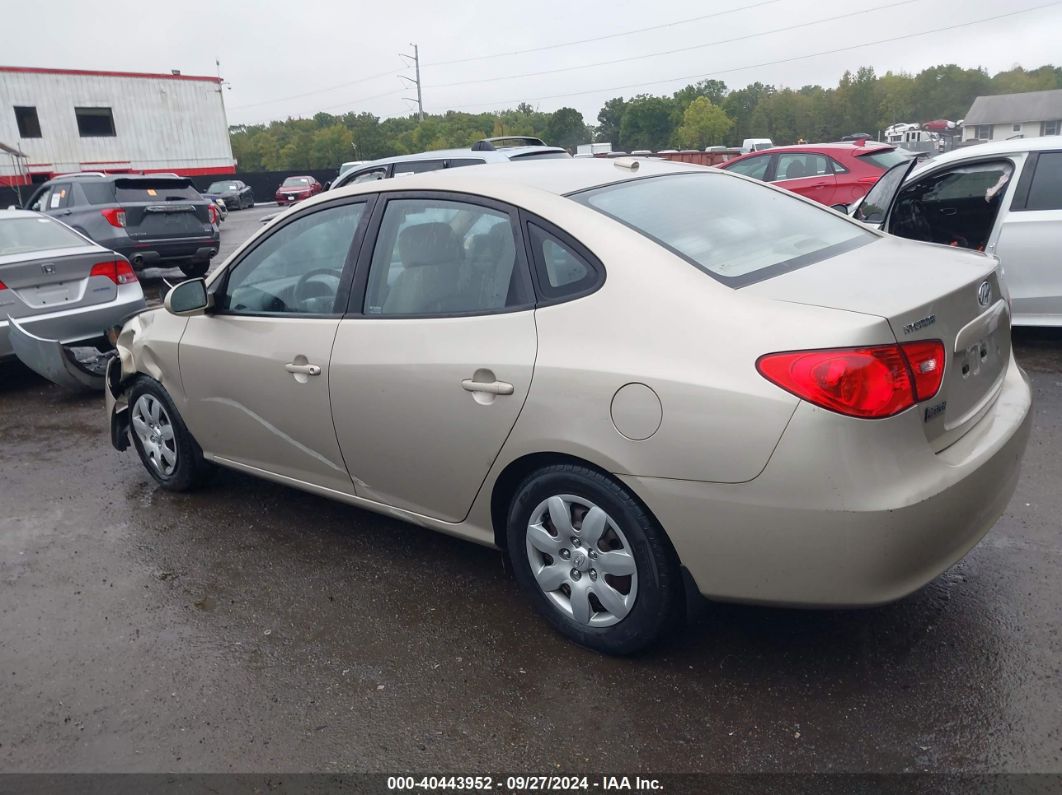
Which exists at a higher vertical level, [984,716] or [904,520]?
[904,520]

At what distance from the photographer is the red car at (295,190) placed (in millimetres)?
37562

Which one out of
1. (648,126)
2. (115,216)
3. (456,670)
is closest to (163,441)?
(456,670)

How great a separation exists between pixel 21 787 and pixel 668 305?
241cm

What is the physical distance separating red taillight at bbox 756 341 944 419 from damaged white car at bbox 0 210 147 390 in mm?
5708

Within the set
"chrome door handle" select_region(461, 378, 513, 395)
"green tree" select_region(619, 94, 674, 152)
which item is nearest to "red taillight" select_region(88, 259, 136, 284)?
"chrome door handle" select_region(461, 378, 513, 395)

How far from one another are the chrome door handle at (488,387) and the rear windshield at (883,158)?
426 inches

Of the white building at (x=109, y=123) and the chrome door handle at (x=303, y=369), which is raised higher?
the white building at (x=109, y=123)

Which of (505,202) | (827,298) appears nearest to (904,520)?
(827,298)

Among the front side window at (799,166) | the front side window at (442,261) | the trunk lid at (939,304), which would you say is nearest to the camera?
the trunk lid at (939,304)

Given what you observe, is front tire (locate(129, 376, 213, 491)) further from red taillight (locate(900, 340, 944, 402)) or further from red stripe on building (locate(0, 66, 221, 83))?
red stripe on building (locate(0, 66, 221, 83))

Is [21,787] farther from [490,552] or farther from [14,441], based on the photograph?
[14,441]

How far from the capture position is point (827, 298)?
101 inches

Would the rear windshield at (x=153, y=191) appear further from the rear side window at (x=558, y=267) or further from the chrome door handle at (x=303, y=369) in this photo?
the rear side window at (x=558, y=267)

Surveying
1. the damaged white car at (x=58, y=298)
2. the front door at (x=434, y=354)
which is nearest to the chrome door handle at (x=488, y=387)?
the front door at (x=434, y=354)
